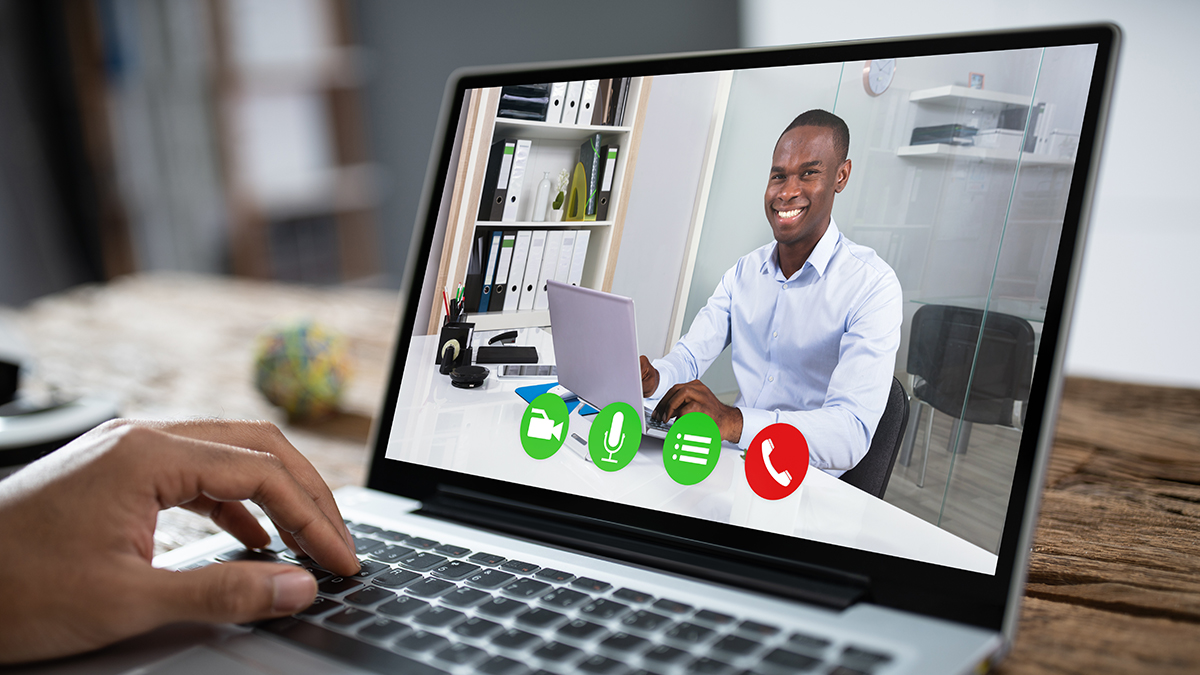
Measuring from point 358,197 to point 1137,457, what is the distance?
405 centimetres

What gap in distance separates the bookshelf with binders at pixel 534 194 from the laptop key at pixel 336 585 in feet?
0.70

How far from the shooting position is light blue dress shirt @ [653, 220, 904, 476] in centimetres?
45

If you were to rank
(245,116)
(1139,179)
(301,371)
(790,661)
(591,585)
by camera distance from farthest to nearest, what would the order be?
(245,116) < (1139,179) < (301,371) < (591,585) < (790,661)

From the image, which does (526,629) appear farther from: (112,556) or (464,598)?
(112,556)

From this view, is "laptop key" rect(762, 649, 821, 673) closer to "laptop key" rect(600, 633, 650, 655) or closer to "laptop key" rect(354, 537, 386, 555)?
"laptop key" rect(600, 633, 650, 655)

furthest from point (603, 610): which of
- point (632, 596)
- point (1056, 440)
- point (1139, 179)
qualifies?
point (1139, 179)

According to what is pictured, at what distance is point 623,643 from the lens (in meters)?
0.37

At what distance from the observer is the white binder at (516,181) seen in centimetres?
60

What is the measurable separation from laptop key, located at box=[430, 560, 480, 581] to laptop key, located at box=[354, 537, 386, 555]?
0.07 metres

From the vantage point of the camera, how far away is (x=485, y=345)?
0.59 meters

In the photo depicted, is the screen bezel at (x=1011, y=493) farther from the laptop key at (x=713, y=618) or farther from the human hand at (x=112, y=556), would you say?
the human hand at (x=112, y=556)

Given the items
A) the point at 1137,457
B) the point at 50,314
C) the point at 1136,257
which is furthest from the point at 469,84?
the point at 1136,257

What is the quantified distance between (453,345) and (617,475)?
188 mm


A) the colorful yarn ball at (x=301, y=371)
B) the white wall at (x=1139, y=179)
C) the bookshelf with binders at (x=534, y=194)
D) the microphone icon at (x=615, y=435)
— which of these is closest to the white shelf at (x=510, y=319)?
the bookshelf with binders at (x=534, y=194)
